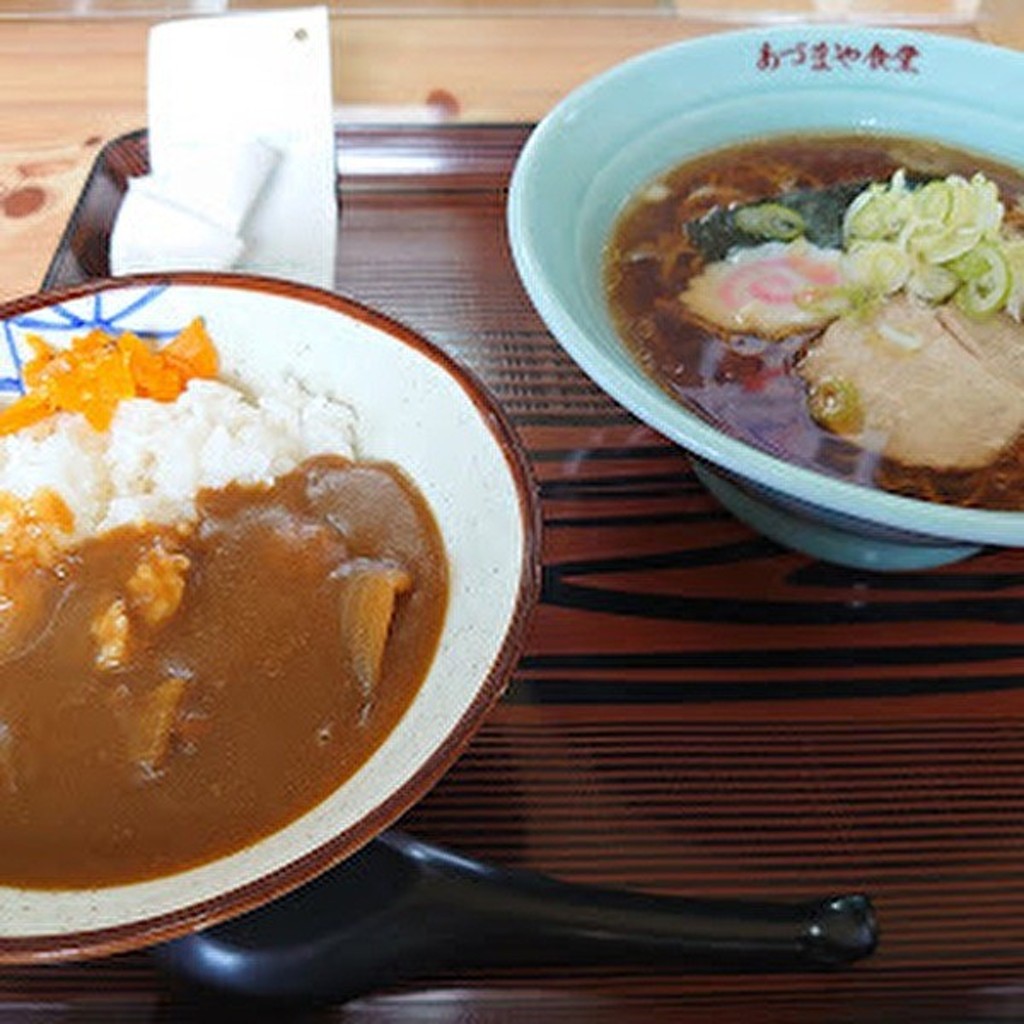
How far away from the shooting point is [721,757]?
1.32m

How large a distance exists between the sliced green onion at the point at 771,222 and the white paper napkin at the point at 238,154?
0.65m

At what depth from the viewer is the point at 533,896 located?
110 cm

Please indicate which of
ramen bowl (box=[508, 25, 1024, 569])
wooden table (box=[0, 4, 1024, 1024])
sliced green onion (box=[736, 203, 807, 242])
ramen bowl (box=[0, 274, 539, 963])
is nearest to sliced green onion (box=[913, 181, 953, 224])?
sliced green onion (box=[736, 203, 807, 242])

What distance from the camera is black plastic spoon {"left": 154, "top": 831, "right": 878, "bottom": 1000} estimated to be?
1.07 m

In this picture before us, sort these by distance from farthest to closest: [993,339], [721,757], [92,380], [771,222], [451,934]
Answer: [771,222], [993,339], [92,380], [721,757], [451,934]

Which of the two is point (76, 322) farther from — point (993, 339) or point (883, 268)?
point (993, 339)

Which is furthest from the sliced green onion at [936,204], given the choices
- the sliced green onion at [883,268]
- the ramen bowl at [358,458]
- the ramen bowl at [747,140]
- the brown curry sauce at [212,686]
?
the brown curry sauce at [212,686]

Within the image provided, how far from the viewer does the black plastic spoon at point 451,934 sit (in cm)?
107

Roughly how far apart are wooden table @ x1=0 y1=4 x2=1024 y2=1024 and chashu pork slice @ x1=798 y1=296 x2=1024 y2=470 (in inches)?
6.4

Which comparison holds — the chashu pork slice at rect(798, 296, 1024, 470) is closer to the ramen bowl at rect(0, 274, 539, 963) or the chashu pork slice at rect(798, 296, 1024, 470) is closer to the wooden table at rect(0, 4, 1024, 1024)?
the wooden table at rect(0, 4, 1024, 1024)

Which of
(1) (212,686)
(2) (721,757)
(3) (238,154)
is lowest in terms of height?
(2) (721,757)

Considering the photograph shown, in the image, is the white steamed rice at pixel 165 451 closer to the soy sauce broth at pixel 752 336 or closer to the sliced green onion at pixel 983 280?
the soy sauce broth at pixel 752 336

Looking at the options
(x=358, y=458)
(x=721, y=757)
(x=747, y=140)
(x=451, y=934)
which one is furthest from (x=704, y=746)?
(x=747, y=140)

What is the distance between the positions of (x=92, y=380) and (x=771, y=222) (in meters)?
0.99
